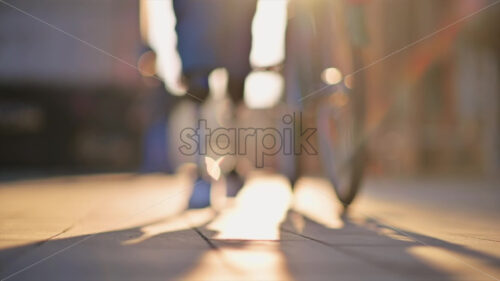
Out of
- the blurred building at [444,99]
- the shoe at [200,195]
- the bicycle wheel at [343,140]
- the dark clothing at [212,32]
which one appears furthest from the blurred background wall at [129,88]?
the bicycle wheel at [343,140]

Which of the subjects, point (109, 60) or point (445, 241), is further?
point (109, 60)

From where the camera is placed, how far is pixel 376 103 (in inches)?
88.9

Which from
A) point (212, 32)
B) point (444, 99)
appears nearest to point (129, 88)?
point (444, 99)

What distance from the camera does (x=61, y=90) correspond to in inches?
293

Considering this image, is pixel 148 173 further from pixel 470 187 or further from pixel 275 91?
pixel 470 187

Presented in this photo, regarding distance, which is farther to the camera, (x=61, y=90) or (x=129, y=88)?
(x=129, y=88)

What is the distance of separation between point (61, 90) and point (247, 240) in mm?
6461

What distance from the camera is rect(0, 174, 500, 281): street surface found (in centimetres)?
106

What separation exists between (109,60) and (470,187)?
526 cm

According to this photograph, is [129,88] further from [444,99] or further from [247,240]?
[247,240]

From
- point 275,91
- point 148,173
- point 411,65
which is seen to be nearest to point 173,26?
point 275,91

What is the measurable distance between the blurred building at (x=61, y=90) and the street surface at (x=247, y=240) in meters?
4.80

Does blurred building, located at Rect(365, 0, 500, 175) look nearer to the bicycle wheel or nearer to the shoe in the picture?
the shoe

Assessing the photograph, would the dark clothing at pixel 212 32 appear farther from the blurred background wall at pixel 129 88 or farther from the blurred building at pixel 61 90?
the blurred building at pixel 61 90
